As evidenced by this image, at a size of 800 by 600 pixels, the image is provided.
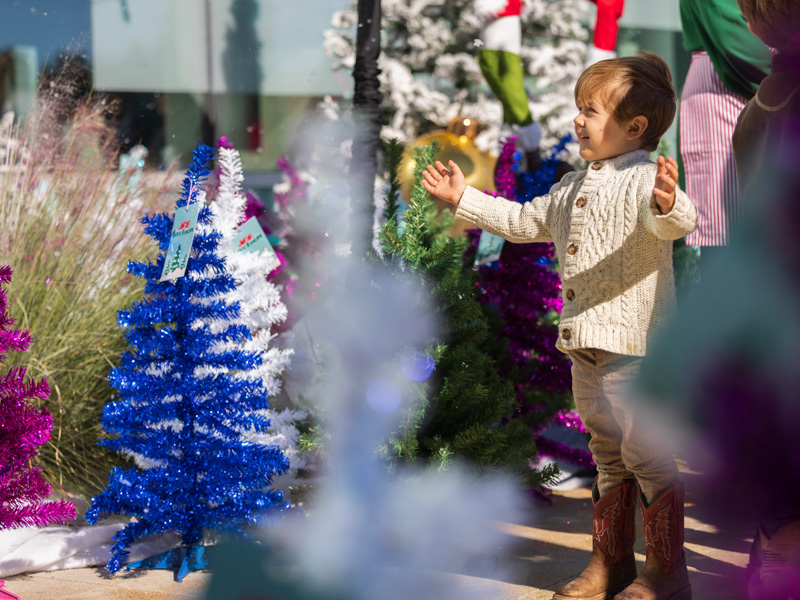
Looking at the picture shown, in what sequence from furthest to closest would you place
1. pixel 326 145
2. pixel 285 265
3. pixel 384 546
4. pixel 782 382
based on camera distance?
1. pixel 326 145
2. pixel 285 265
3. pixel 384 546
4. pixel 782 382

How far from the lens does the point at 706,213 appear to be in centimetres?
271

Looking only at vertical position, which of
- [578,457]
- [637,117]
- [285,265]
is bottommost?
[578,457]

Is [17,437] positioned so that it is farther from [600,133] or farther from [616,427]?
[600,133]

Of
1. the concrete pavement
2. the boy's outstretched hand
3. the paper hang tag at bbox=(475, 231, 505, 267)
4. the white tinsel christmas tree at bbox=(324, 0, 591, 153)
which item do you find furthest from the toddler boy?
the white tinsel christmas tree at bbox=(324, 0, 591, 153)

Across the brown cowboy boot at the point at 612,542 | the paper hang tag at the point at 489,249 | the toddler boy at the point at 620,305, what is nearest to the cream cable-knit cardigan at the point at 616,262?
the toddler boy at the point at 620,305

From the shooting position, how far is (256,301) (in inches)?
104

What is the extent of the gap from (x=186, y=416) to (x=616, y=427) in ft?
3.80

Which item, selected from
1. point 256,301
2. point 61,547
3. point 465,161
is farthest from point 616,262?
point 465,161

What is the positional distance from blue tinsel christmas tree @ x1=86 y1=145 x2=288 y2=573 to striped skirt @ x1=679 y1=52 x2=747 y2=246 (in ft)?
5.03

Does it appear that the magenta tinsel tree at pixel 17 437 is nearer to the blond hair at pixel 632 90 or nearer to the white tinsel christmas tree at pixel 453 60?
the blond hair at pixel 632 90

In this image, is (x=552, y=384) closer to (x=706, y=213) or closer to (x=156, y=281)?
(x=706, y=213)

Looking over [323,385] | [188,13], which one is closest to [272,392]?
[323,385]

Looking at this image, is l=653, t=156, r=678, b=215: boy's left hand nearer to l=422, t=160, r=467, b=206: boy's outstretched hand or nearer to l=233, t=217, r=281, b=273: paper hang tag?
l=422, t=160, r=467, b=206: boy's outstretched hand

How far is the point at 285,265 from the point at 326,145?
3.60ft
